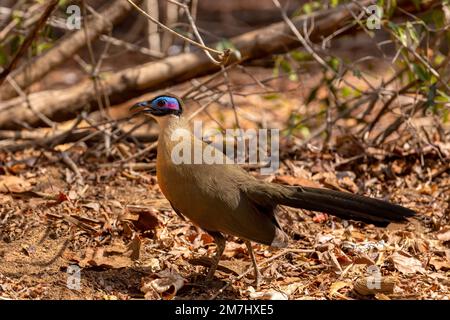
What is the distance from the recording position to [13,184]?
5.47m

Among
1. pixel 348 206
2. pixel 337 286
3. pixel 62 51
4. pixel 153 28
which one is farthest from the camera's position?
pixel 153 28

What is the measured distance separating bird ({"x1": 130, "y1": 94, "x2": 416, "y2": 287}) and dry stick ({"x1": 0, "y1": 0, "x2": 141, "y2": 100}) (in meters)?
2.68

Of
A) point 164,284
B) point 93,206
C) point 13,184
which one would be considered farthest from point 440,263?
point 13,184

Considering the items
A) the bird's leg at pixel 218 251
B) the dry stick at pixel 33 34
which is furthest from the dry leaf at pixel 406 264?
the dry stick at pixel 33 34

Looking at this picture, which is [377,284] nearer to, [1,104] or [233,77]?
[1,104]

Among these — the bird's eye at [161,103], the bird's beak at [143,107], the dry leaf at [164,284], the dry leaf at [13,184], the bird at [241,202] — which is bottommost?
the dry leaf at [164,284]

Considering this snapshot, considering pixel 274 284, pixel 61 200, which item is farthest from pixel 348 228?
pixel 61 200

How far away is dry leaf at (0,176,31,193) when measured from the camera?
17.5ft

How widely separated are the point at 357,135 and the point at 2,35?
3.26 metres

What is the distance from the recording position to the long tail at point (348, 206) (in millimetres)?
3988

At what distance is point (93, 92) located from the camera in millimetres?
6840

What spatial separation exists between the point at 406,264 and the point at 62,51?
12.8ft

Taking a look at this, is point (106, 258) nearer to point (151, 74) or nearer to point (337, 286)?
point (337, 286)

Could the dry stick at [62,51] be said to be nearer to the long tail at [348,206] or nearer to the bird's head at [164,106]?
the bird's head at [164,106]
